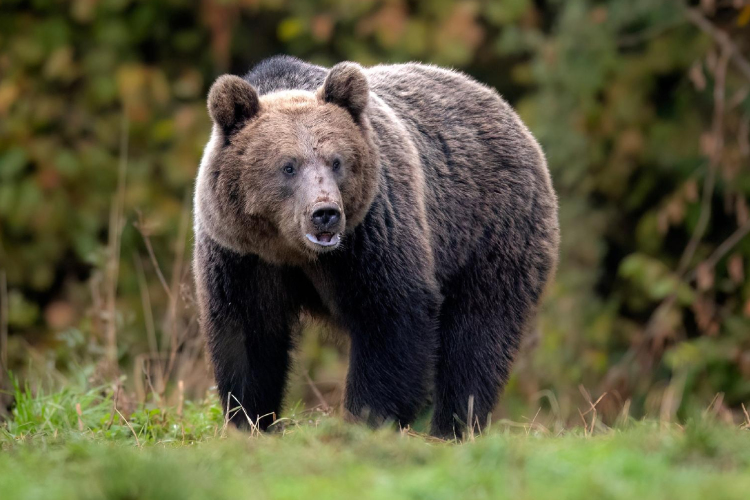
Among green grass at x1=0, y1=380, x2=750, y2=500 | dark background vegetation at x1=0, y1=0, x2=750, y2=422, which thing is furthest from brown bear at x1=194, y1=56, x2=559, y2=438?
dark background vegetation at x1=0, y1=0, x2=750, y2=422

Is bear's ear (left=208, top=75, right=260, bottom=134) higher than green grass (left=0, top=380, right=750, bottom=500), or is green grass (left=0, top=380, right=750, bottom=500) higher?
bear's ear (left=208, top=75, right=260, bottom=134)

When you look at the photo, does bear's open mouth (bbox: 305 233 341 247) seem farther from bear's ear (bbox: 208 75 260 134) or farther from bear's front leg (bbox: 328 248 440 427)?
bear's ear (bbox: 208 75 260 134)

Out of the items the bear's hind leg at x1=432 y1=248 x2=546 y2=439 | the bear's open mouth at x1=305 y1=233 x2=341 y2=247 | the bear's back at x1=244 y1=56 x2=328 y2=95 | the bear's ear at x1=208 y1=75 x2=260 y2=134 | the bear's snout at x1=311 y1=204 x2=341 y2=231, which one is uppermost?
the bear's back at x1=244 y1=56 x2=328 y2=95

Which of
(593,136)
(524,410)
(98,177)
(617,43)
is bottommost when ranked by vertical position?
Answer: (524,410)

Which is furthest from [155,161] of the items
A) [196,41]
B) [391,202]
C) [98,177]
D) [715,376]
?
[391,202]

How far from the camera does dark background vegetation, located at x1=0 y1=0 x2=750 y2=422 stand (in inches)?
399

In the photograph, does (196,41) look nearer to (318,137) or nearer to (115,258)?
(115,258)

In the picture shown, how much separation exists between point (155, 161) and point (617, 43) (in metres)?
5.26

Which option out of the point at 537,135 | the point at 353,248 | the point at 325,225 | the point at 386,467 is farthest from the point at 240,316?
the point at 537,135

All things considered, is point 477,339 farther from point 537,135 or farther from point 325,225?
point 537,135

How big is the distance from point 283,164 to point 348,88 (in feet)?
1.82

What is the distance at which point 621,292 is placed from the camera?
12.0 m

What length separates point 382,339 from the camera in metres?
5.49

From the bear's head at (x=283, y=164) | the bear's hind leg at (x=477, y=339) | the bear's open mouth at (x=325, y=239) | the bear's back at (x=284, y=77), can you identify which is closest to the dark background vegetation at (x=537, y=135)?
the bear's hind leg at (x=477, y=339)
